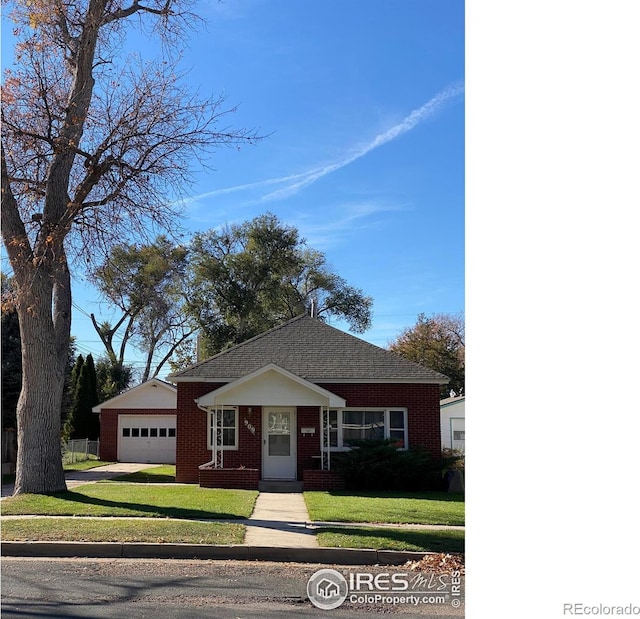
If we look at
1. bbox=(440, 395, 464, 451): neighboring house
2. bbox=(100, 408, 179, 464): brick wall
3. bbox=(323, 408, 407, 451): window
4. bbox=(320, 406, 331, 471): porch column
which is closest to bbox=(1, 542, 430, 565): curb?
bbox=(320, 406, 331, 471): porch column

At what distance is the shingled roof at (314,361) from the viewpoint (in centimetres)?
1909

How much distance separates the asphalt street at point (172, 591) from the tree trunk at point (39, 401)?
5.57 metres

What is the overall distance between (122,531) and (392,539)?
3804mm

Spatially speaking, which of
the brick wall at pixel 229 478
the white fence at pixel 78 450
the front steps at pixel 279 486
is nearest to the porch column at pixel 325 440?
the front steps at pixel 279 486

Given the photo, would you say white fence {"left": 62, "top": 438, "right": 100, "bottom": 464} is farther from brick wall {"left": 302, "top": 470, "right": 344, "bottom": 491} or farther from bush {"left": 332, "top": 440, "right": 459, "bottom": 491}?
bush {"left": 332, "top": 440, "right": 459, "bottom": 491}

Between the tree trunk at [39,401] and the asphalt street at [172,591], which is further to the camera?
the tree trunk at [39,401]

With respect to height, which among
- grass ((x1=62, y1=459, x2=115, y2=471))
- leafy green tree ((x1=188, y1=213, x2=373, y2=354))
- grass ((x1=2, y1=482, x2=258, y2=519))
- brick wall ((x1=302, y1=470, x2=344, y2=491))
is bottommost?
grass ((x1=62, y1=459, x2=115, y2=471))

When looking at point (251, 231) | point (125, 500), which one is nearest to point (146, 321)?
point (251, 231)

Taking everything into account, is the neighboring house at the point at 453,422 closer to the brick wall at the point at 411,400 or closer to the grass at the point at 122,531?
the brick wall at the point at 411,400

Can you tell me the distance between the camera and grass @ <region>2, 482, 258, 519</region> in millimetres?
11273

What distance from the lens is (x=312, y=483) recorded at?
17.0 metres

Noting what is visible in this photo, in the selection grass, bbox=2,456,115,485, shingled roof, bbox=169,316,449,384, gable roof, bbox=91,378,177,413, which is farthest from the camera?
gable roof, bbox=91,378,177,413

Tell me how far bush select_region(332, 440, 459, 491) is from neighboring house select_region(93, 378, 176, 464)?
1581 centimetres
